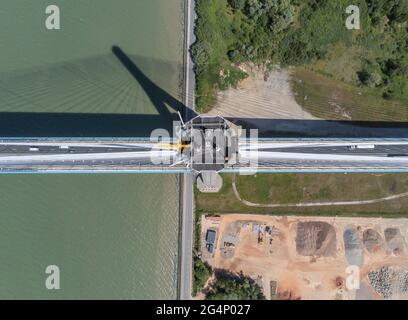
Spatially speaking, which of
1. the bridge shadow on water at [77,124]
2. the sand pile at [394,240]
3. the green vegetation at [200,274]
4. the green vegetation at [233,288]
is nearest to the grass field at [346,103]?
the sand pile at [394,240]

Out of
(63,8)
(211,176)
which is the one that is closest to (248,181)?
(211,176)

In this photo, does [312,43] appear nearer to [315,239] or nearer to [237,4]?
[237,4]

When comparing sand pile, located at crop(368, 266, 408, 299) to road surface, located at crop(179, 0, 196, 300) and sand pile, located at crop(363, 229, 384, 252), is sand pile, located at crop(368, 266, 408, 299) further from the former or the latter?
road surface, located at crop(179, 0, 196, 300)

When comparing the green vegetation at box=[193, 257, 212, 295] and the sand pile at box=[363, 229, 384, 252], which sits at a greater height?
the sand pile at box=[363, 229, 384, 252]

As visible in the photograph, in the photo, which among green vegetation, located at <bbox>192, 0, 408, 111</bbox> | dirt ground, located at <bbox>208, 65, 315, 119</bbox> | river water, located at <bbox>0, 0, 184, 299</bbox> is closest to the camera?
river water, located at <bbox>0, 0, 184, 299</bbox>

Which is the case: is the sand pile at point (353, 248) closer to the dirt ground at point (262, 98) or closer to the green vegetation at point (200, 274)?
the dirt ground at point (262, 98)

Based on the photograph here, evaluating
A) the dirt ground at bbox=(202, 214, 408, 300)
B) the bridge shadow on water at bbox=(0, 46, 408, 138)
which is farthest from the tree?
the dirt ground at bbox=(202, 214, 408, 300)
